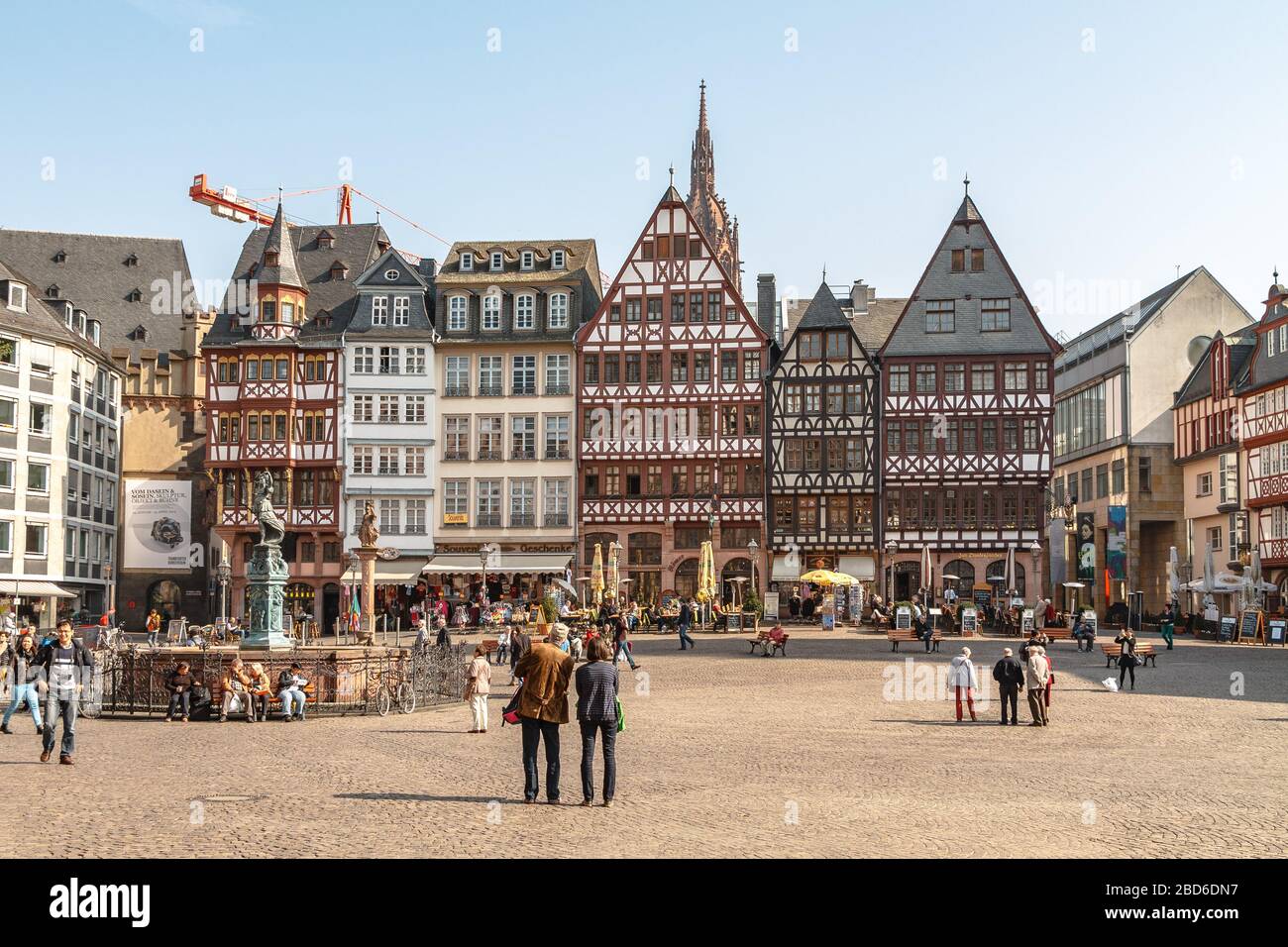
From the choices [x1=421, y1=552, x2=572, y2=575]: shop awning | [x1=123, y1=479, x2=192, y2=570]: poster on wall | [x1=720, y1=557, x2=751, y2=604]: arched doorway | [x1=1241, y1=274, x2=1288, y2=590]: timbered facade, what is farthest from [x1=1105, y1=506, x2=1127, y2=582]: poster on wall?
[x1=123, y1=479, x2=192, y2=570]: poster on wall

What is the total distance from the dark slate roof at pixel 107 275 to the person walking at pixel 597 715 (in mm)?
62150

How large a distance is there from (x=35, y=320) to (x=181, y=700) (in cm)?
4253

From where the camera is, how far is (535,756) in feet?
43.8

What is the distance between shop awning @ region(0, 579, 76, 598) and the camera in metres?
56.7

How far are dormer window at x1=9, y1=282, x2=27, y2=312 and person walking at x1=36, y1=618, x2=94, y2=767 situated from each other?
155ft

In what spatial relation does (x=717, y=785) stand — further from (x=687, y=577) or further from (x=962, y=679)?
(x=687, y=577)

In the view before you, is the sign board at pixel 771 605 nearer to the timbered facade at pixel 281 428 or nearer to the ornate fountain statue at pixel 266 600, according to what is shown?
the timbered facade at pixel 281 428

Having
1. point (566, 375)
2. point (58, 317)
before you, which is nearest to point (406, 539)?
point (566, 375)

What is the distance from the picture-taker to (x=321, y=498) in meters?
59.5

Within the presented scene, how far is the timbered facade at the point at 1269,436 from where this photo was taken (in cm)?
5353

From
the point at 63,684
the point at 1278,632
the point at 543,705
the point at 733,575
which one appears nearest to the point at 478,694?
the point at 63,684

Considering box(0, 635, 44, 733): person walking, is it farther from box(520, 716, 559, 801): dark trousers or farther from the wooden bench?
the wooden bench

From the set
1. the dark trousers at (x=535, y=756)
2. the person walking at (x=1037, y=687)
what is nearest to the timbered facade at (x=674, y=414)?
the person walking at (x=1037, y=687)
